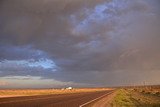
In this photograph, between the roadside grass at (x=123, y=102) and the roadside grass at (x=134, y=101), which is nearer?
the roadside grass at (x=123, y=102)

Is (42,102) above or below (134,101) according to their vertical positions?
above

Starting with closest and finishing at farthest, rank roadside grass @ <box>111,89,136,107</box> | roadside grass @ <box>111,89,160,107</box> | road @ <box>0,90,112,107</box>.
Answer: road @ <box>0,90,112,107</box> < roadside grass @ <box>111,89,136,107</box> < roadside grass @ <box>111,89,160,107</box>

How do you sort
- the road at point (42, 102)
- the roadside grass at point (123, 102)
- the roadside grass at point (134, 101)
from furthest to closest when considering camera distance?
the roadside grass at point (134, 101) < the roadside grass at point (123, 102) < the road at point (42, 102)

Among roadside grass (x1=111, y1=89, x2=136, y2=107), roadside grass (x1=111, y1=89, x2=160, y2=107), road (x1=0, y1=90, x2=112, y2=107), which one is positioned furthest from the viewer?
roadside grass (x1=111, y1=89, x2=160, y2=107)

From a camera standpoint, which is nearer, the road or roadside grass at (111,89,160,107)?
the road

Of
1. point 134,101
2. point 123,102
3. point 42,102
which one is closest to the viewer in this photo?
point 42,102

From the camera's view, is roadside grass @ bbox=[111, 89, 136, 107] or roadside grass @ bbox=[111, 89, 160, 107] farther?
roadside grass @ bbox=[111, 89, 160, 107]

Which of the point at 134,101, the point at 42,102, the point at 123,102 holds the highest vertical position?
the point at 42,102

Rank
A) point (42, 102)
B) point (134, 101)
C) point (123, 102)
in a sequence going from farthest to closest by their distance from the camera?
point (134, 101)
point (123, 102)
point (42, 102)

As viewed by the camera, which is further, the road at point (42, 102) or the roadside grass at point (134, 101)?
the roadside grass at point (134, 101)

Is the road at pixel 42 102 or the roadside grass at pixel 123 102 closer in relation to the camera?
the road at pixel 42 102

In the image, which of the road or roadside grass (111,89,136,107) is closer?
the road

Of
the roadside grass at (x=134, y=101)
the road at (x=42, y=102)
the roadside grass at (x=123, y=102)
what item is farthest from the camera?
the roadside grass at (x=134, y=101)

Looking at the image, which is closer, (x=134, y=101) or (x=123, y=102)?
Result: (x=123, y=102)
